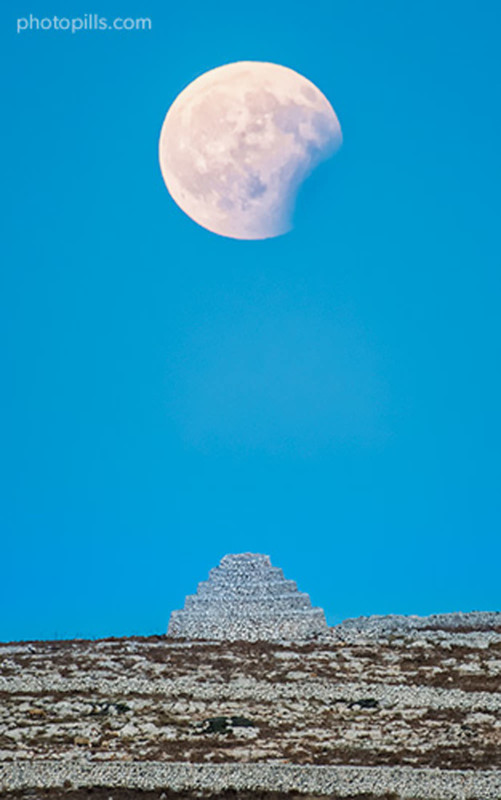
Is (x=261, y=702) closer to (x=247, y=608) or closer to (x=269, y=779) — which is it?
(x=269, y=779)

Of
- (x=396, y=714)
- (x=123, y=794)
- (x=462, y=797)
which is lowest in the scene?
(x=462, y=797)

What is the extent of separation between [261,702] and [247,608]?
1235cm

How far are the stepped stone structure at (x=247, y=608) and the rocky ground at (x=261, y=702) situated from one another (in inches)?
77.7

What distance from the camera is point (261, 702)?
1094 inches

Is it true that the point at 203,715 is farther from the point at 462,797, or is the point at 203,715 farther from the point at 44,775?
the point at 462,797

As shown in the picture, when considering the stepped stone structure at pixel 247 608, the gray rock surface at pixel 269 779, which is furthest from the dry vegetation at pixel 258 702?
the stepped stone structure at pixel 247 608

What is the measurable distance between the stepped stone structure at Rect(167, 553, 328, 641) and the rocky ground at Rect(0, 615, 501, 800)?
6.47ft

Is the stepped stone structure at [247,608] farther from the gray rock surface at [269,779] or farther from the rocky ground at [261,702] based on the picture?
the gray rock surface at [269,779]

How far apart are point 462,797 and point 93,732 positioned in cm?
912

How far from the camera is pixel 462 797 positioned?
2028 cm

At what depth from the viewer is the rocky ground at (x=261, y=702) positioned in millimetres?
22703

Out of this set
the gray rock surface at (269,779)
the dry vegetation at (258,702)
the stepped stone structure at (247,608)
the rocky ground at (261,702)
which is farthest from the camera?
the stepped stone structure at (247,608)

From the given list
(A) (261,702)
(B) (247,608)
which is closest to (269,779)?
(A) (261,702)

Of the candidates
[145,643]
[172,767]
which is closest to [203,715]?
[172,767]
